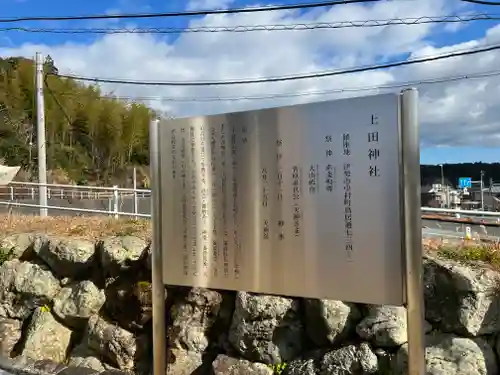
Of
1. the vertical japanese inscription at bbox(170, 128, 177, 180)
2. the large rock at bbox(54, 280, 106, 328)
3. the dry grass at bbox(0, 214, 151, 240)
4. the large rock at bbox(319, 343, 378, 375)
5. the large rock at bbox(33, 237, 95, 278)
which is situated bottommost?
the large rock at bbox(319, 343, 378, 375)

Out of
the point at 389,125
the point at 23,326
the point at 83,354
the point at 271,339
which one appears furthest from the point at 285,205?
the point at 23,326

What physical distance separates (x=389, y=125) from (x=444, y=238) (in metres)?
2.69

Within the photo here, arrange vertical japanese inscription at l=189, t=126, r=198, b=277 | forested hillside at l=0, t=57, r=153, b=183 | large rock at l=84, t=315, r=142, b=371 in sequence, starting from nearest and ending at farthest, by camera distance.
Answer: vertical japanese inscription at l=189, t=126, r=198, b=277, large rock at l=84, t=315, r=142, b=371, forested hillside at l=0, t=57, r=153, b=183

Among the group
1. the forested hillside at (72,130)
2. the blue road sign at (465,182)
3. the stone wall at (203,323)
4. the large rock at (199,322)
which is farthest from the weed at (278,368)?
the forested hillside at (72,130)

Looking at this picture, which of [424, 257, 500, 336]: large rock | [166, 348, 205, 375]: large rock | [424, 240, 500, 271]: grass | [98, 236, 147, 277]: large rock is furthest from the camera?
[98, 236, 147, 277]: large rock

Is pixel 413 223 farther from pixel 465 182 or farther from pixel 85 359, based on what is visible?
pixel 465 182

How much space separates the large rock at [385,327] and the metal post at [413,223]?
94 centimetres

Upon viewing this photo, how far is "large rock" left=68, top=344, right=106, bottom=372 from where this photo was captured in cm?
533

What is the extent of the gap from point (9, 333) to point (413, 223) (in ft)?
16.7

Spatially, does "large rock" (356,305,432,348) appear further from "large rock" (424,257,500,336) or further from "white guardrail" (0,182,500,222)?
"white guardrail" (0,182,500,222)

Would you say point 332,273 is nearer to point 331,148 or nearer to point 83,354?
point 331,148

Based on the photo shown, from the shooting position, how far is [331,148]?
10.2 ft

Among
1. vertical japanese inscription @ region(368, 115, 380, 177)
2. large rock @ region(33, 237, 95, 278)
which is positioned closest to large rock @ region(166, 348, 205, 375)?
large rock @ region(33, 237, 95, 278)

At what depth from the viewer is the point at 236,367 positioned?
4.49 m
